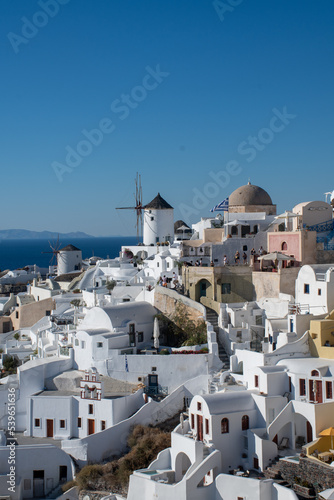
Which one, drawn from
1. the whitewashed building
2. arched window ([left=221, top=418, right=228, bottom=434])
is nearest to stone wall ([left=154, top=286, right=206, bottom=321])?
the whitewashed building

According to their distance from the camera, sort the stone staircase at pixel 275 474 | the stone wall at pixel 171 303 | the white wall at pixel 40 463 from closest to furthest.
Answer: the stone staircase at pixel 275 474 → the white wall at pixel 40 463 → the stone wall at pixel 171 303

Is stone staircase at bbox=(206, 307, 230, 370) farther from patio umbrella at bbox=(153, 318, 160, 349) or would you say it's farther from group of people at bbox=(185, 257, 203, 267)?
group of people at bbox=(185, 257, 203, 267)

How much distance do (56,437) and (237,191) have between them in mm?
20837

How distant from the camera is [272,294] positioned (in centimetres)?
2855

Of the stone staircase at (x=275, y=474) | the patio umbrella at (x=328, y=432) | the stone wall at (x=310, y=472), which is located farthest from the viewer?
the patio umbrella at (x=328, y=432)

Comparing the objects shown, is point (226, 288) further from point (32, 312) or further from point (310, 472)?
point (32, 312)

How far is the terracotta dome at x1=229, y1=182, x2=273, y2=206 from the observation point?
38719 millimetres

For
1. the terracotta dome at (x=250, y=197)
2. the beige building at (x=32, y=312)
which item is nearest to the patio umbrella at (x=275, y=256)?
the terracotta dome at (x=250, y=197)

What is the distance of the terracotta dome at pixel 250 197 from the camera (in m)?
38.7

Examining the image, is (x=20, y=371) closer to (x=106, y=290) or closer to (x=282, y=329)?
(x=106, y=290)

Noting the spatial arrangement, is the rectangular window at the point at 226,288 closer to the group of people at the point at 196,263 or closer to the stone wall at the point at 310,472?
the group of people at the point at 196,263

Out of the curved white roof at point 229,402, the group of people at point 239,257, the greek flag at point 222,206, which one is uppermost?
the greek flag at point 222,206

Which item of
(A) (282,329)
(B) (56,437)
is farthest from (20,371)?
(A) (282,329)

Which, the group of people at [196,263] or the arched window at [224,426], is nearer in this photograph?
the arched window at [224,426]
